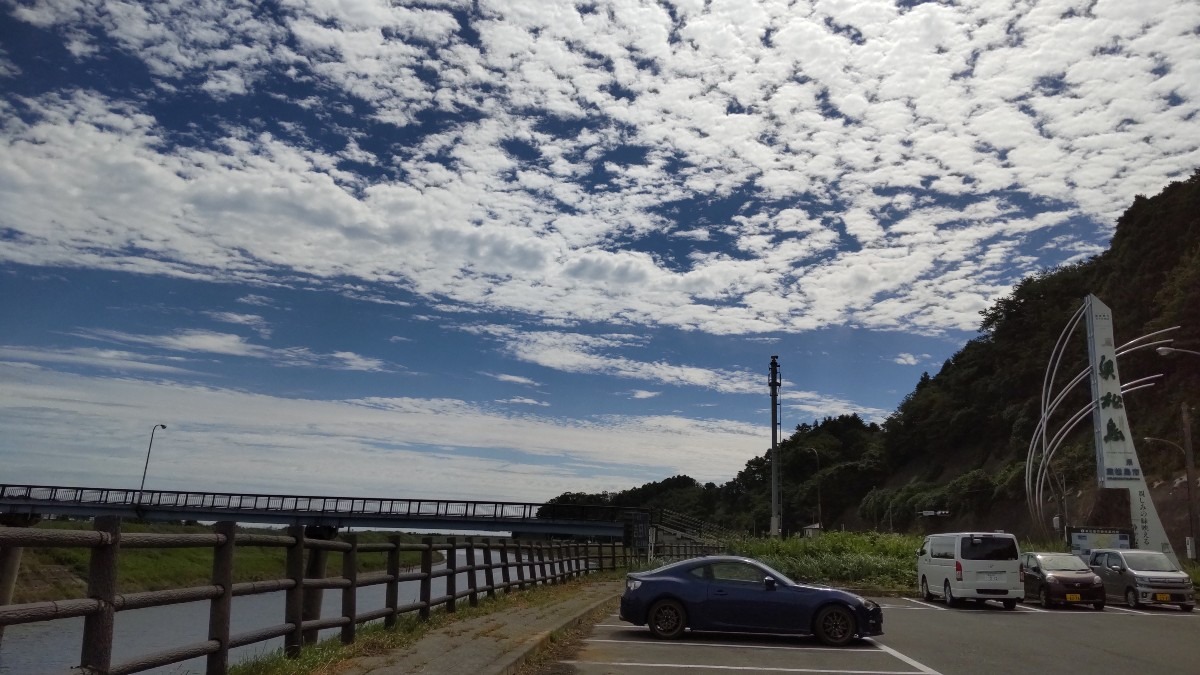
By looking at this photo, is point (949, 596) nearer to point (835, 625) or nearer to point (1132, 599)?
point (1132, 599)

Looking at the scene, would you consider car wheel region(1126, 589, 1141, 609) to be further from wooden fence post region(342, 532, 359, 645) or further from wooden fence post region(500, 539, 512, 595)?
wooden fence post region(342, 532, 359, 645)

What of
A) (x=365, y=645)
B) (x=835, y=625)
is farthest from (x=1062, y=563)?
(x=365, y=645)

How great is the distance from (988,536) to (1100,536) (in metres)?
11.9

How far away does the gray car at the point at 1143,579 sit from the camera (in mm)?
23109

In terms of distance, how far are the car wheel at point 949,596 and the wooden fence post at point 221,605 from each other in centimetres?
1986

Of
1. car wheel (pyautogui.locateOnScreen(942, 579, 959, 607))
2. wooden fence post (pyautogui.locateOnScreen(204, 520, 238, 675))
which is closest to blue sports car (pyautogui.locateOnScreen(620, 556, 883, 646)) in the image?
wooden fence post (pyautogui.locateOnScreen(204, 520, 238, 675))

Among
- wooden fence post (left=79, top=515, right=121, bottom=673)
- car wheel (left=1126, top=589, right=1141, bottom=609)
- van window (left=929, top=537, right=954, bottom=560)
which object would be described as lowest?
car wheel (left=1126, top=589, right=1141, bottom=609)

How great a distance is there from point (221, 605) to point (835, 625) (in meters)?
9.78

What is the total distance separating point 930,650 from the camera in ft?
44.2

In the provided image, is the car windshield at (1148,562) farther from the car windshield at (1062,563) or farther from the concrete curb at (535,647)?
the concrete curb at (535,647)

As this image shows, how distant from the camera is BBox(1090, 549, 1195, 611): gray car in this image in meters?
23.1

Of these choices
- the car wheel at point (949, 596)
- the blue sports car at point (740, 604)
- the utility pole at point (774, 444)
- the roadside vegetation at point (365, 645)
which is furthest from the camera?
the utility pole at point (774, 444)

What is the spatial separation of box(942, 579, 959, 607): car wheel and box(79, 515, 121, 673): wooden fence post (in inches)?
839

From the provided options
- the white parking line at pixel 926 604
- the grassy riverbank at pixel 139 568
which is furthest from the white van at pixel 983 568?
the grassy riverbank at pixel 139 568
